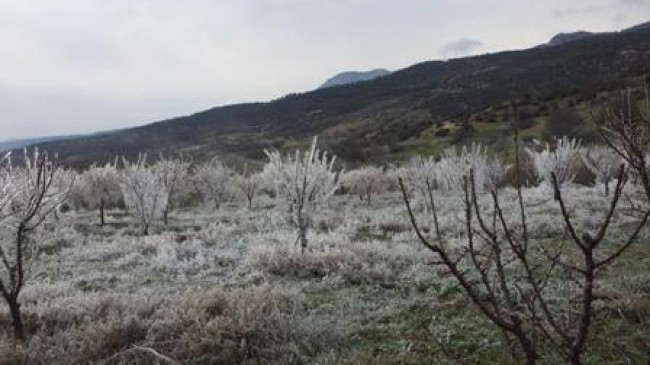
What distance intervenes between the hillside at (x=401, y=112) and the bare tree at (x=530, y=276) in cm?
2159

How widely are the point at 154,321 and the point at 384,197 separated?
31451 millimetres

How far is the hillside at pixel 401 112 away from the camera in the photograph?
208 ft

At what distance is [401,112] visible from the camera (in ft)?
340

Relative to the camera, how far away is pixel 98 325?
6914 mm

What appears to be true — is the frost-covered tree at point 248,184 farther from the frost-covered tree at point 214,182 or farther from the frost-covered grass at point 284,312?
the frost-covered grass at point 284,312

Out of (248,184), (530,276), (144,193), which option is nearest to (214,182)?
(248,184)

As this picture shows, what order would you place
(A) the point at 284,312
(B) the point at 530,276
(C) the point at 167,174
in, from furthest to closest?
(C) the point at 167,174 → (A) the point at 284,312 → (B) the point at 530,276

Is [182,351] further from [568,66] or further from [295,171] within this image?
[568,66]

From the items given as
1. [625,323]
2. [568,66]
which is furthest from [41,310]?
[568,66]

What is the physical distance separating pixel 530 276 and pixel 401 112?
102849mm

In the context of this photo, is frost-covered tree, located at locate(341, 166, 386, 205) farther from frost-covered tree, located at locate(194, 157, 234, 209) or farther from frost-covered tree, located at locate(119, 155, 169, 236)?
frost-covered tree, located at locate(119, 155, 169, 236)

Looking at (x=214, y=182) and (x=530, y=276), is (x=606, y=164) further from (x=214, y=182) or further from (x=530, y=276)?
(x=530, y=276)

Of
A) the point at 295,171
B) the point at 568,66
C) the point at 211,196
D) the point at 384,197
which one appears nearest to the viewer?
the point at 295,171

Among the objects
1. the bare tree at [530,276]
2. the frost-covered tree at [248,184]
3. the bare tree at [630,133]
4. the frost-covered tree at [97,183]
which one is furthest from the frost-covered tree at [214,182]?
the bare tree at [630,133]
